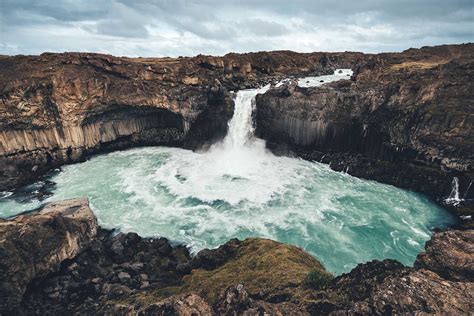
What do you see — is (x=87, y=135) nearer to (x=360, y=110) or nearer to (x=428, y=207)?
(x=360, y=110)

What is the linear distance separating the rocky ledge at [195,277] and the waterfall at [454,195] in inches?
910

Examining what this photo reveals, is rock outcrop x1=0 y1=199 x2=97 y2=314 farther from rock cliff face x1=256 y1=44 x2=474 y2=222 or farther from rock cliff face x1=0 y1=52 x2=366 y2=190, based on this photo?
rock cliff face x1=256 y1=44 x2=474 y2=222

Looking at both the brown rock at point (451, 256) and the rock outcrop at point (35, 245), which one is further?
the rock outcrop at point (35, 245)

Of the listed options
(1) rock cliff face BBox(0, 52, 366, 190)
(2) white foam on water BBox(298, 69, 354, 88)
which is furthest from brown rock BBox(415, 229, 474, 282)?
(2) white foam on water BBox(298, 69, 354, 88)

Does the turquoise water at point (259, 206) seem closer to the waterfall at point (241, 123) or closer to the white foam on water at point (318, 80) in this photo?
the waterfall at point (241, 123)

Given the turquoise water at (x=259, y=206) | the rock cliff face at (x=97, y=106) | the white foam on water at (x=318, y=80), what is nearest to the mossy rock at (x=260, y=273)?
the turquoise water at (x=259, y=206)

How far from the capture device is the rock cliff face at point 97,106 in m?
39.6

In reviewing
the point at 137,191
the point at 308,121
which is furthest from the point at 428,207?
the point at 137,191

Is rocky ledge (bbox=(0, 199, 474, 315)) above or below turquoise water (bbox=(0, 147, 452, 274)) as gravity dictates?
above

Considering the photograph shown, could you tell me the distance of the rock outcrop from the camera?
61.3 ft

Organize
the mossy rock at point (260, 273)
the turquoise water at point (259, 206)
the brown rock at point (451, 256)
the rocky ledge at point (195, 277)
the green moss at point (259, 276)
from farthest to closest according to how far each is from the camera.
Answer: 1. the turquoise water at point (259, 206)
2. the mossy rock at point (260, 273)
3. the green moss at point (259, 276)
4. the brown rock at point (451, 256)
5. the rocky ledge at point (195, 277)

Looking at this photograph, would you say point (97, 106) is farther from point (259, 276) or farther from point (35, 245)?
point (259, 276)

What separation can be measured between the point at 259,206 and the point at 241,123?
1905 centimetres

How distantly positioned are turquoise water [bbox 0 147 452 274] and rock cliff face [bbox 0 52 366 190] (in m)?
3.91
